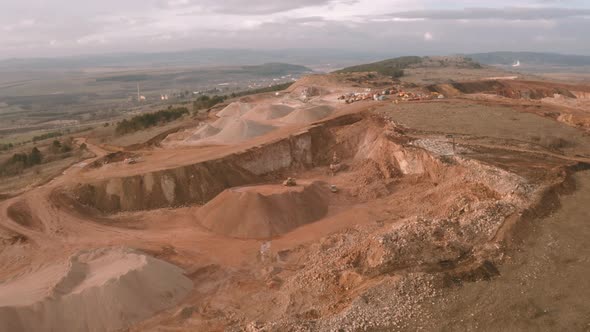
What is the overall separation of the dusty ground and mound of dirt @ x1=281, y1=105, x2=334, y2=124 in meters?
1.39

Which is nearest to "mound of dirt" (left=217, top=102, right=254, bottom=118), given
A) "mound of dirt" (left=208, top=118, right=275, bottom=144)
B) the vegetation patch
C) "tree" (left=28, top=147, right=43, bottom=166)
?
the vegetation patch

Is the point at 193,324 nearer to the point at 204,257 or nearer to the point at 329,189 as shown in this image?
the point at 204,257

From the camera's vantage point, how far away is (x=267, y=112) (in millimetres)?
44844

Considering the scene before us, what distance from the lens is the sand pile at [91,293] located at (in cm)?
1549

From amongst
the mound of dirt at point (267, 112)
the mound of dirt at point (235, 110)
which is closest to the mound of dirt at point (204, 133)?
the mound of dirt at point (267, 112)

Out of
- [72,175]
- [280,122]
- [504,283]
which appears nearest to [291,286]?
[504,283]

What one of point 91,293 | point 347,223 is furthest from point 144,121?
point 91,293

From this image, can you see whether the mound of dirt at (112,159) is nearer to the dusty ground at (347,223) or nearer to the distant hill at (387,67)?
the dusty ground at (347,223)

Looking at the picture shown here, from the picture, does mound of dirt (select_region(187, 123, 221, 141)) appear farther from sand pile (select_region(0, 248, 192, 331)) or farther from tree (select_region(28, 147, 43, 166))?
sand pile (select_region(0, 248, 192, 331))

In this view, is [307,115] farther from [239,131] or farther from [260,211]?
[260,211]

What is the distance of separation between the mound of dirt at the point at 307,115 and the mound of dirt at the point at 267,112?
93.1 inches

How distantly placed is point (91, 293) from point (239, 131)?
74.2 feet

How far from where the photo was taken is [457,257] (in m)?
16.7

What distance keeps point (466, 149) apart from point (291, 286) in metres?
16.7
